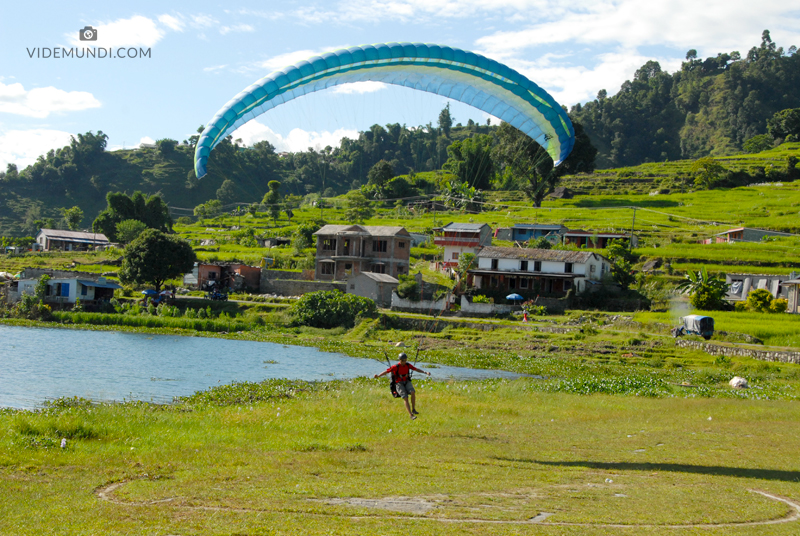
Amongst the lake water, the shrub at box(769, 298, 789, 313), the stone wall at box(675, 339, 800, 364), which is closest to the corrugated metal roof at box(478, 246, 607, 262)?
the shrub at box(769, 298, 789, 313)

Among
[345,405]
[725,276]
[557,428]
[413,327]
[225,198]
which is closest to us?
[557,428]

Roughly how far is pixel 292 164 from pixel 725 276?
118 meters

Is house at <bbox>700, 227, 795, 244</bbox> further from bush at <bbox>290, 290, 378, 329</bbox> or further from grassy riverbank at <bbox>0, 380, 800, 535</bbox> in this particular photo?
grassy riverbank at <bbox>0, 380, 800, 535</bbox>

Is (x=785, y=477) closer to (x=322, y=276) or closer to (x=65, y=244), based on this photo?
(x=322, y=276)

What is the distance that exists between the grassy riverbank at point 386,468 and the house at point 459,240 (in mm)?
42905

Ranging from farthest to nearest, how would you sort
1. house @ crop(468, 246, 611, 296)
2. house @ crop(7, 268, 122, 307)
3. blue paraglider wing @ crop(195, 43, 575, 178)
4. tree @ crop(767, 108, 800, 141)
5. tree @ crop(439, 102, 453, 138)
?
tree @ crop(439, 102, 453, 138)
tree @ crop(767, 108, 800, 141)
house @ crop(468, 246, 611, 296)
house @ crop(7, 268, 122, 307)
blue paraglider wing @ crop(195, 43, 575, 178)

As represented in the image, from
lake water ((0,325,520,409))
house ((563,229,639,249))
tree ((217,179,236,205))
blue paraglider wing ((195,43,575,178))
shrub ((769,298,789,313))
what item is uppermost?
tree ((217,179,236,205))

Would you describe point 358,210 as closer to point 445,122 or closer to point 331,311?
point 331,311

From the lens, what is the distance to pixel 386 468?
381 inches

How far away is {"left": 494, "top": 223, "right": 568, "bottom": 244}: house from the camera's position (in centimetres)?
6869

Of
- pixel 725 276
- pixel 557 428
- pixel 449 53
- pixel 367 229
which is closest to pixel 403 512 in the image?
pixel 557 428

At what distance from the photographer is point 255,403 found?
56.1ft

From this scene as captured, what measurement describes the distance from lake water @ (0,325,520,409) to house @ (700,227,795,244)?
42.6m

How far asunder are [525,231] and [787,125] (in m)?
77.6
